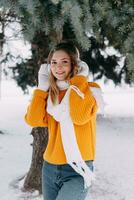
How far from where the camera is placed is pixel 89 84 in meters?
3.76

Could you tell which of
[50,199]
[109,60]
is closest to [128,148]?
[109,60]

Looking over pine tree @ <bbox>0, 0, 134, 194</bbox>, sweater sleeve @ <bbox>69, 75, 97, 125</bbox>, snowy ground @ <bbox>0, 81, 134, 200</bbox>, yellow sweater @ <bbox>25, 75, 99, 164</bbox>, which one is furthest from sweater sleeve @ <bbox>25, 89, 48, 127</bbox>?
snowy ground @ <bbox>0, 81, 134, 200</bbox>

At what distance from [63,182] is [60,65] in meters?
0.91

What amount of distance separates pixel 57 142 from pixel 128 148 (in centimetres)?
589

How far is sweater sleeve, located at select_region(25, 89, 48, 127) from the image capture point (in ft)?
12.4

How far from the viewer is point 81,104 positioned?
3.58 metres

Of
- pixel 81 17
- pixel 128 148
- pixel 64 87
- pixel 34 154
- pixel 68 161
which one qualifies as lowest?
pixel 128 148

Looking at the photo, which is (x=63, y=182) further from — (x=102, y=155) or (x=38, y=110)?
(x=102, y=155)

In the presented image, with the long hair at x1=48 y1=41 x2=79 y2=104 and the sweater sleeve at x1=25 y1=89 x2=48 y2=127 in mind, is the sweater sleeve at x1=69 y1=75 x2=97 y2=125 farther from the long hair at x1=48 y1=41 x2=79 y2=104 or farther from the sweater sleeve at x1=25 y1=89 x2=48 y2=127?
the sweater sleeve at x1=25 y1=89 x2=48 y2=127

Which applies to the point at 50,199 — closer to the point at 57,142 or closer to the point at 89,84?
the point at 57,142

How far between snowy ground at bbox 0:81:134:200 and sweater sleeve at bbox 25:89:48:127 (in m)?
2.46

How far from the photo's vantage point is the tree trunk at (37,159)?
20.0 ft

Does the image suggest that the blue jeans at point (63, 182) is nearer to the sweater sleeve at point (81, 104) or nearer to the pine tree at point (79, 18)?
the sweater sleeve at point (81, 104)

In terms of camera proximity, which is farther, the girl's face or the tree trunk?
the tree trunk
